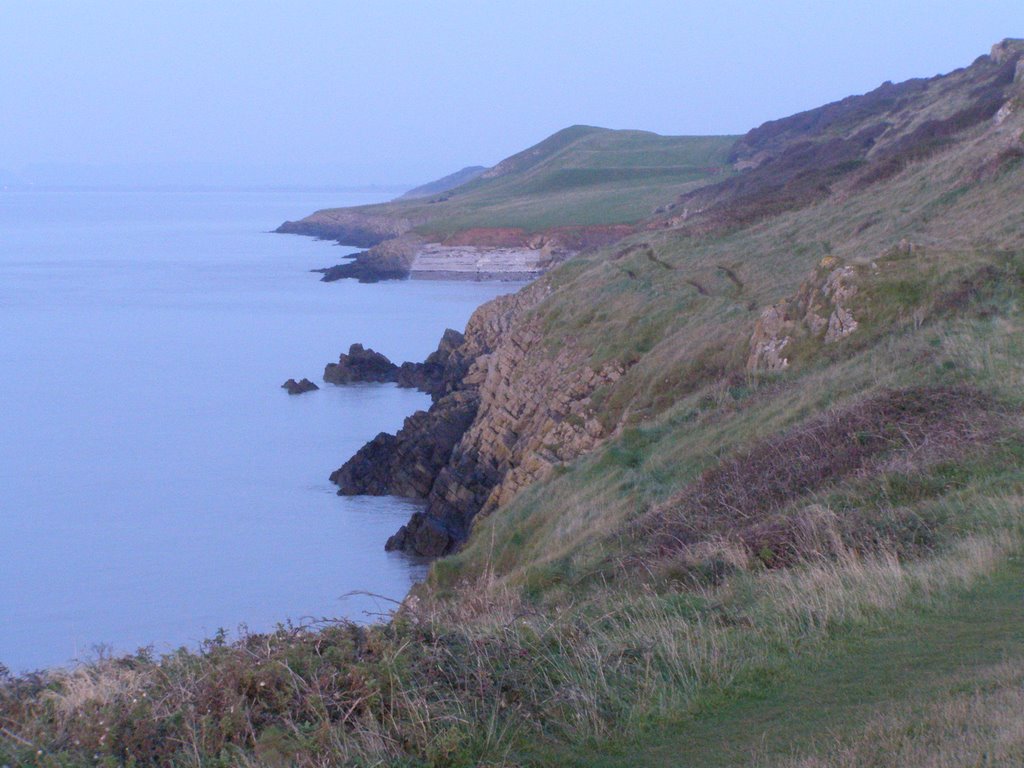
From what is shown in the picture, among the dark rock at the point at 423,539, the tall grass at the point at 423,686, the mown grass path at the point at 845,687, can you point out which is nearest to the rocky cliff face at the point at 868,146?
the dark rock at the point at 423,539

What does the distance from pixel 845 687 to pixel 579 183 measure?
128 metres

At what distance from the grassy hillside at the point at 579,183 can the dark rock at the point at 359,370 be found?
4435cm

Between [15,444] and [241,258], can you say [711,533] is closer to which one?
[15,444]

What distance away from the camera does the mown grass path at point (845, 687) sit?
493cm

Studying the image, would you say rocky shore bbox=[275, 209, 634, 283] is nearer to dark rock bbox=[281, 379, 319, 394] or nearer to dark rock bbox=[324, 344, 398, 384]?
dark rock bbox=[324, 344, 398, 384]

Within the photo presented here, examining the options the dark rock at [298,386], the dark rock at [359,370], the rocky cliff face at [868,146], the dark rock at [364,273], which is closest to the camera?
the rocky cliff face at [868,146]

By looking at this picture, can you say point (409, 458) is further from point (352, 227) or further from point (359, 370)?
point (352, 227)

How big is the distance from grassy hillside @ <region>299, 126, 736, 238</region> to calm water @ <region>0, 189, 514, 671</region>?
61.2 ft

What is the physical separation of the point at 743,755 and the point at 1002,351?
10.2 m

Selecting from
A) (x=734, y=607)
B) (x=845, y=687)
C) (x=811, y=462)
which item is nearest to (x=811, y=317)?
(x=811, y=462)

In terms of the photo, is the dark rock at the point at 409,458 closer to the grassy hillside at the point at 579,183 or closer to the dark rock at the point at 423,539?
the dark rock at the point at 423,539

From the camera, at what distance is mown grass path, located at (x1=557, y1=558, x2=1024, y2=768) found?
16.2 ft

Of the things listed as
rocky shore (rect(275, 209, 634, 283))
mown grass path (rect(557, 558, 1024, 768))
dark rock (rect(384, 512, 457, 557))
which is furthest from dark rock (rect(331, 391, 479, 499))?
rocky shore (rect(275, 209, 634, 283))

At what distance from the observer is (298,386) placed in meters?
48.3
